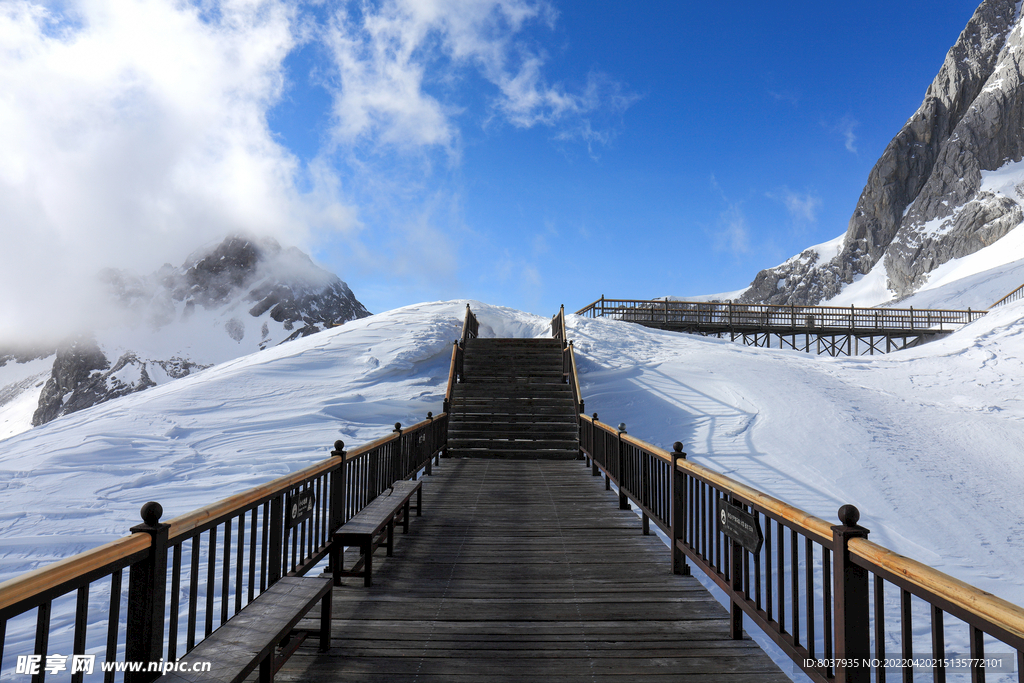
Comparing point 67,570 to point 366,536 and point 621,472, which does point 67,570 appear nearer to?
point 366,536

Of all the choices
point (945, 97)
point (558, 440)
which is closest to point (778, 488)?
point (558, 440)

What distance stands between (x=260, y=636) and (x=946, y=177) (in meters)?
101

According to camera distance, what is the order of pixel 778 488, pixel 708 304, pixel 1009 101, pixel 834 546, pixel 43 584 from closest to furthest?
pixel 43 584 → pixel 834 546 → pixel 778 488 → pixel 708 304 → pixel 1009 101

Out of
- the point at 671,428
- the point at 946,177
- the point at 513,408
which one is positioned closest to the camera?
the point at 671,428

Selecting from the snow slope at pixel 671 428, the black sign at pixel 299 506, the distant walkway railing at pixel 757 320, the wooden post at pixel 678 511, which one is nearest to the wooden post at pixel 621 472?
the wooden post at pixel 678 511

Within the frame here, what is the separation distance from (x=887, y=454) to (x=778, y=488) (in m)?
3.28

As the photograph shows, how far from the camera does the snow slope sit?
808cm

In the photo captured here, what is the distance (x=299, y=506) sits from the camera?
3773mm

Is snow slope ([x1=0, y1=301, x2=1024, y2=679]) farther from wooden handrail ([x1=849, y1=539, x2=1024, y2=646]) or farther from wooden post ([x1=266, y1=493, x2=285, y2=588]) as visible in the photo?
wooden handrail ([x1=849, y1=539, x2=1024, y2=646])

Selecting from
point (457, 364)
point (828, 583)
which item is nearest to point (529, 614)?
point (828, 583)

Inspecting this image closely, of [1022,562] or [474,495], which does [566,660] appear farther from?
[1022,562]

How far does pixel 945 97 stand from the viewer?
8150 centimetres

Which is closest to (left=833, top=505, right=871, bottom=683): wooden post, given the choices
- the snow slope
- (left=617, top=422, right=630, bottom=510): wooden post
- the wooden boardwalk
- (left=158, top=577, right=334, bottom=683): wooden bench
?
the wooden boardwalk

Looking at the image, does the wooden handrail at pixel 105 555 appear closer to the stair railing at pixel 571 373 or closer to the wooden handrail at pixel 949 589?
the wooden handrail at pixel 949 589
